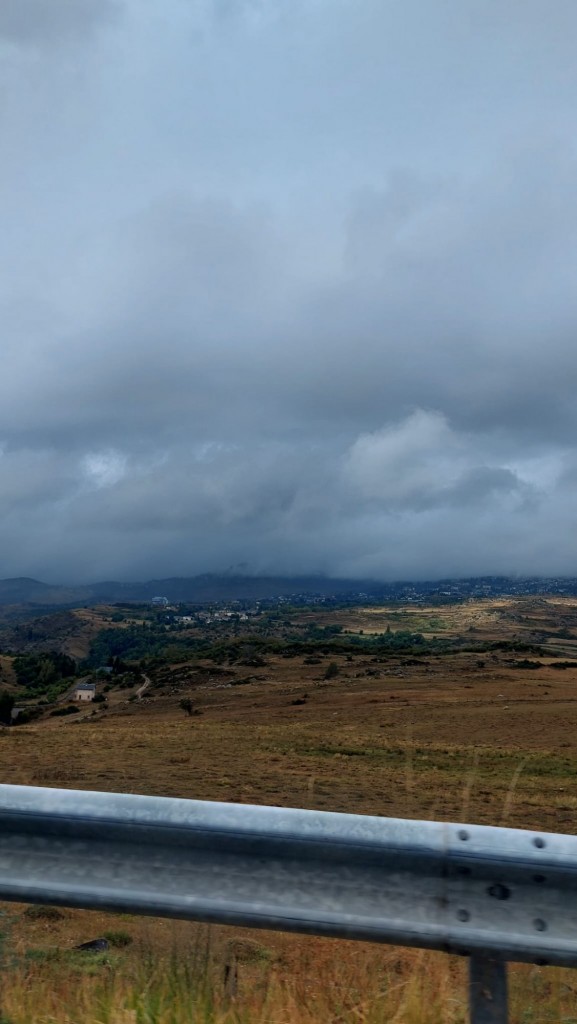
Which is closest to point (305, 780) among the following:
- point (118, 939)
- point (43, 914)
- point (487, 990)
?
point (43, 914)

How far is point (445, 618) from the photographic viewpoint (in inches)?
5167

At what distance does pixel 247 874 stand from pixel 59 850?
788 millimetres

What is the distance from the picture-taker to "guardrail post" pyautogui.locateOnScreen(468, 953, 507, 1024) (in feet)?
9.02

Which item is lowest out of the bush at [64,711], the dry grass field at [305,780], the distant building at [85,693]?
the distant building at [85,693]

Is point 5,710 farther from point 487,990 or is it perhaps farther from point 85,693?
point 487,990

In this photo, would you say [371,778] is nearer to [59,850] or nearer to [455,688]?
[59,850]

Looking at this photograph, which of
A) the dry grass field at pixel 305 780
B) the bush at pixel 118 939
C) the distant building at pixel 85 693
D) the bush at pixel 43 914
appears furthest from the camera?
the distant building at pixel 85 693

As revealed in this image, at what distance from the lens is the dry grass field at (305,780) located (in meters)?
3.23

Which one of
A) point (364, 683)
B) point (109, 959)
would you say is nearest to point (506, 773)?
point (109, 959)

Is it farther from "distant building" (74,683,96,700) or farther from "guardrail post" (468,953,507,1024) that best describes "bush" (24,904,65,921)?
A: "distant building" (74,683,96,700)

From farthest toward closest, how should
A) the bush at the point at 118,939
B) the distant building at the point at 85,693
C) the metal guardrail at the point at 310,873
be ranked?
the distant building at the point at 85,693
the bush at the point at 118,939
the metal guardrail at the point at 310,873

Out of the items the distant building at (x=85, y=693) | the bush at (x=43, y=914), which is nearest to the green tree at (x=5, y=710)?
the distant building at (x=85, y=693)

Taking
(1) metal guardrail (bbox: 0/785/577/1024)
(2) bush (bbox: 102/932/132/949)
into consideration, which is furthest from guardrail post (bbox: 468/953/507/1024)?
(2) bush (bbox: 102/932/132/949)

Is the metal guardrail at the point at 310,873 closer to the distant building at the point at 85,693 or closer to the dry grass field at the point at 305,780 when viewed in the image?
the dry grass field at the point at 305,780
